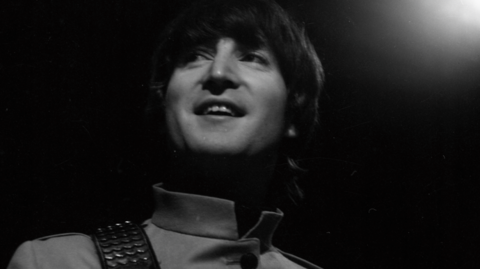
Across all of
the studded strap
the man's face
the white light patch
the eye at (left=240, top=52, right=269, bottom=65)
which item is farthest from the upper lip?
the white light patch

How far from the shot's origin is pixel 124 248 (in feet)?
3.85

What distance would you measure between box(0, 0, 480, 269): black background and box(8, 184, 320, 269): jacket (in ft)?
0.23

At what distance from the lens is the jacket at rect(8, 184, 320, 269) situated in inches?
46.7

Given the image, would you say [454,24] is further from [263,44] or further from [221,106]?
[221,106]

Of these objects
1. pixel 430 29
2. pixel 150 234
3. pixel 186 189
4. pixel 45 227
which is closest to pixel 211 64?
pixel 186 189

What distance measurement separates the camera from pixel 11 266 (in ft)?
3.87

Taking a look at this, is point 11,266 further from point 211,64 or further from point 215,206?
point 211,64

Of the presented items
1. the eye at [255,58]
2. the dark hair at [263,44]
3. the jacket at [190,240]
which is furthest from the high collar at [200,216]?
the eye at [255,58]

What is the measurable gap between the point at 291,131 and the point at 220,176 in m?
0.23

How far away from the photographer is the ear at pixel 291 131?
1444 millimetres

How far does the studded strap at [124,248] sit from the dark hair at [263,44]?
30 cm

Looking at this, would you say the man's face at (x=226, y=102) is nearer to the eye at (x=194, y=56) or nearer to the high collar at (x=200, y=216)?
the eye at (x=194, y=56)

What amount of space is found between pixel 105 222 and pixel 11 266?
20 cm

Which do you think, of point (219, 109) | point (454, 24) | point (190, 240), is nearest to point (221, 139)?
point (219, 109)
